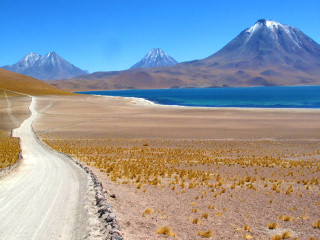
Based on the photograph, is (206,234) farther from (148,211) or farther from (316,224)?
(316,224)

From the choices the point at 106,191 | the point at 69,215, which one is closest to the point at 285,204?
the point at 106,191

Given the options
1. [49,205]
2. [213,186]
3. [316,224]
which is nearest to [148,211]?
[49,205]

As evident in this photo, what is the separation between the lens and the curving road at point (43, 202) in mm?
8281

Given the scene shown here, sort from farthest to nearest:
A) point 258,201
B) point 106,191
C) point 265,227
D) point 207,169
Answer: point 207,169 → point 258,201 → point 106,191 → point 265,227

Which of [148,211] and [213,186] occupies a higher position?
[148,211]

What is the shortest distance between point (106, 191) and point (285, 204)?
655 centimetres

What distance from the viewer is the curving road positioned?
8281 millimetres

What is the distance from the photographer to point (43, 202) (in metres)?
10.6

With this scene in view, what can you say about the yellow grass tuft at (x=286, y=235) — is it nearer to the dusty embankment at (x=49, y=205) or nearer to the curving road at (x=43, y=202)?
the dusty embankment at (x=49, y=205)

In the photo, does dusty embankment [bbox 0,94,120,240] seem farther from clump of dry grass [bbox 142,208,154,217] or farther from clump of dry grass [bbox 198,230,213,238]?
clump of dry grass [bbox 198,230,213,238]

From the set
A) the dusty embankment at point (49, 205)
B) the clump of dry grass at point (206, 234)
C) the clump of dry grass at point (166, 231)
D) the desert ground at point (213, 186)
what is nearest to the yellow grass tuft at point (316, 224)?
the desert ground at point (213, 186)

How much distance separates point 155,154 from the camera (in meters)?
25.0

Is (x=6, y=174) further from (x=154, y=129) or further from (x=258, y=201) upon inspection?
(x=154, y=129)

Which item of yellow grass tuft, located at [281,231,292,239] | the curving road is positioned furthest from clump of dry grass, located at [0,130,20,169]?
yellow grass tuft, located at [281,231,292,239]
